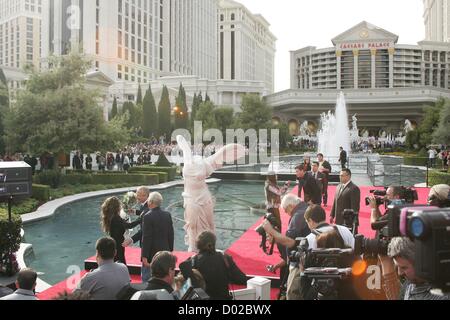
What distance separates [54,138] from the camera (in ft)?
75.2

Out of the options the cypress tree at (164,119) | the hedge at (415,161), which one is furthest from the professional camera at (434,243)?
the cypress tree at (164,119)

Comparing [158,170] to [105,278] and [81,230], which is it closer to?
[81,230]

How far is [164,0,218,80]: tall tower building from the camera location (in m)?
132

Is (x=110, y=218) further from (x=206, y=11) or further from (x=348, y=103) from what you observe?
(x=206, y=11)

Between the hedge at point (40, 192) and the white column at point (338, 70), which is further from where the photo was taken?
the white column at point (338, 70)

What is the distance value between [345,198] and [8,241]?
21.3 feet

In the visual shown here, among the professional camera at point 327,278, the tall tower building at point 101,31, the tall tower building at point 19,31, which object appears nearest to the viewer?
the professional camera at point 327,278

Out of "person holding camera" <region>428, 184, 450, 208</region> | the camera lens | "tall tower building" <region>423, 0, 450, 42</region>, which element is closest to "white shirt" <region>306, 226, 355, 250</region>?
the camera lens

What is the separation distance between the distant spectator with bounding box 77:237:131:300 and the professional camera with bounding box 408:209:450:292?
2.81m

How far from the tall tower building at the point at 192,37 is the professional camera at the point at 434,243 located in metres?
128

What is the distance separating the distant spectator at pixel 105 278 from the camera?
14.8ft

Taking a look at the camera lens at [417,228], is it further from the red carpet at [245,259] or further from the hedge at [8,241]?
the hedge at [8,241]

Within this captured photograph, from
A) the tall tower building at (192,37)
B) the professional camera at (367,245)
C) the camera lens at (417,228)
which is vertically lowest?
the professional camera at (367,245)

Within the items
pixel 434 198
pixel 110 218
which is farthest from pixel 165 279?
pixel 434 198
